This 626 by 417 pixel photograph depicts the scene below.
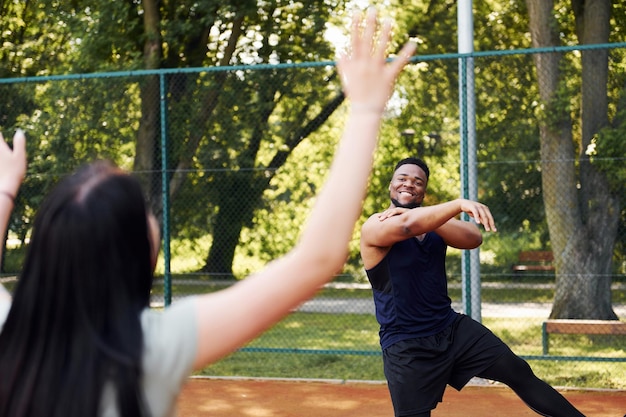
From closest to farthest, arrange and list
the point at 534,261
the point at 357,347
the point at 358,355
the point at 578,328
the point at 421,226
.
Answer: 1. the point at 421,226
2. the point at 578,328
3. the point at 358,355
4. the point at 357,347
5. the point at 534,261

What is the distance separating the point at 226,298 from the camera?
1419 millimetres

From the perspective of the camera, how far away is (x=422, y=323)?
4.91 metres

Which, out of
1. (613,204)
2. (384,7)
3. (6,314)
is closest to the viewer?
(6,314)

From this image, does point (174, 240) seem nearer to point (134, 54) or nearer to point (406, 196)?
point (134, 54)

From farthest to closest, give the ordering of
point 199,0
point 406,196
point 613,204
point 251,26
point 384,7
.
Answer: point 384,7, point 251,26, point 199,0, point 613,204, point 406,196

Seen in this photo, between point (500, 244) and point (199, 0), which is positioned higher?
point (199, 0)

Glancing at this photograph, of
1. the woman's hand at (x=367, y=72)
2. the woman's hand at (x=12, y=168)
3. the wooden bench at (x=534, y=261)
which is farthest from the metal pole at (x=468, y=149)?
the woman's hand at (x=367, y=72)

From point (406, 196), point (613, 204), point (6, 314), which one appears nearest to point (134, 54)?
point (613, 204)

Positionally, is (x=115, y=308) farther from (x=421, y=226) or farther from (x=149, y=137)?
(x=149, y=137)

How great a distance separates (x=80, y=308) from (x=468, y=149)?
6.77 meters

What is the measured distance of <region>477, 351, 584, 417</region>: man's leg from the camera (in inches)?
196

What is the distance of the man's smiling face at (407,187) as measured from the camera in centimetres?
504

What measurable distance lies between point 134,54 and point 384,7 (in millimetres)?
5848

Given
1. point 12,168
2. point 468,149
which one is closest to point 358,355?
point 468,149
